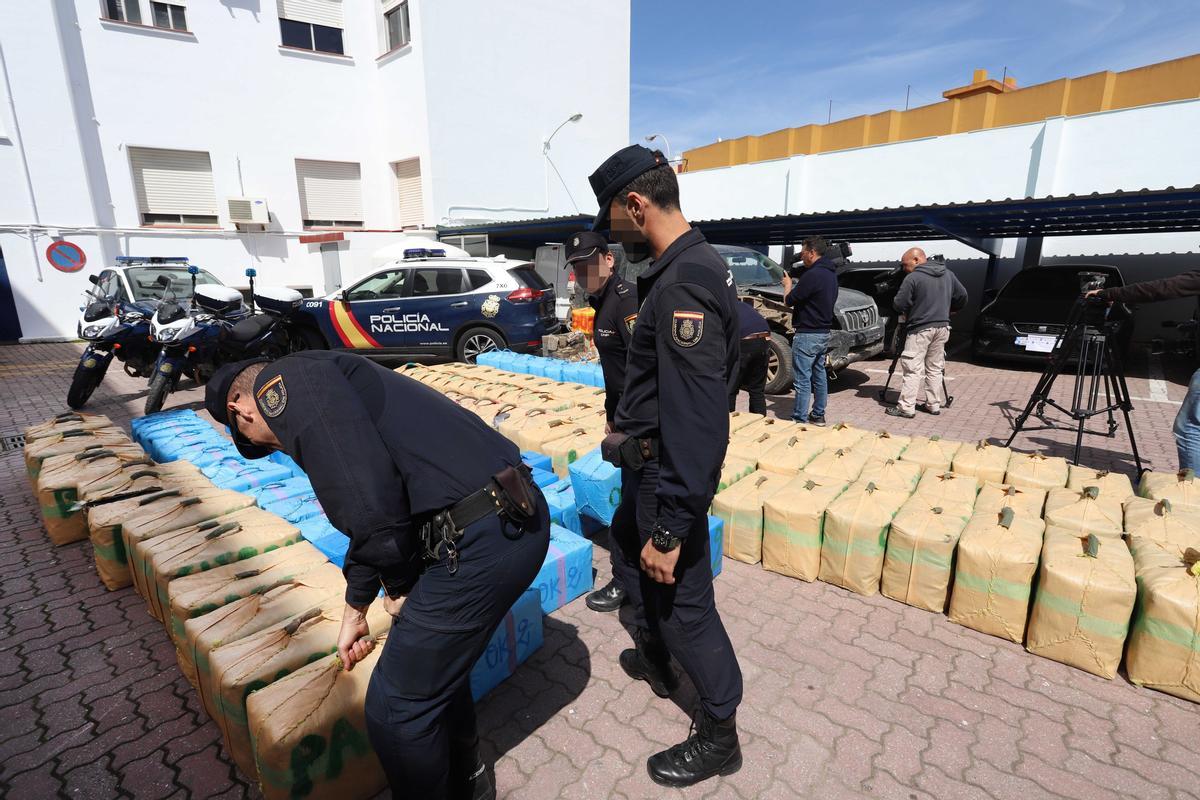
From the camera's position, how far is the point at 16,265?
12.5 m

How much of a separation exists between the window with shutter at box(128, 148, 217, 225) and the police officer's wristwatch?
668 inches

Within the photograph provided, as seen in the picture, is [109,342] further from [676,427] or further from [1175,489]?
[1175,489]

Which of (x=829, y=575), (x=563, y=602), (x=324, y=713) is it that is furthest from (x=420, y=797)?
(x=829, y=575)

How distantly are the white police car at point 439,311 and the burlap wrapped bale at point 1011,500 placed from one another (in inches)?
260

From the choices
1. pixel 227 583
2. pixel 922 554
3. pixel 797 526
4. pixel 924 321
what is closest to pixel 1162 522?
pixel 922 554

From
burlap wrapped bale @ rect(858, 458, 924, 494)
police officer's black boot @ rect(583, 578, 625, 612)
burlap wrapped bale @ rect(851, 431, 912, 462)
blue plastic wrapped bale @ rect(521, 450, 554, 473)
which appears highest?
burlap wrapped bale @ rect(851, 431, 912, 462)

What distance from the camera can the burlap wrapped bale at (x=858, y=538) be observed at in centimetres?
307

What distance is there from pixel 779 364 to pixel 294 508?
589 centimetres

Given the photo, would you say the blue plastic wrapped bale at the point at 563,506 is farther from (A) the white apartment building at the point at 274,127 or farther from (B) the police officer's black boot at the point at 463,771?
(A) the white apartment building at the point at 274,127

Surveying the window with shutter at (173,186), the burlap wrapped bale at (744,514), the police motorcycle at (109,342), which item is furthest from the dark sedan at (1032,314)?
the window with shutter at (173,186)

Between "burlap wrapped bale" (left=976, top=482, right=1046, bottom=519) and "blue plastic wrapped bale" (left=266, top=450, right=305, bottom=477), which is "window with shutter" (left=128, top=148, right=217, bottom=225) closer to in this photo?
"blue plastic wrapped bale" (left=266, top=450, right=305, bottom=477)

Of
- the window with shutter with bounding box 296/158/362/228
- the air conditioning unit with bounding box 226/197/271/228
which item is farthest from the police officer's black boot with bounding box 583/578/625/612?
the window with shutter with bounding box 296/158/362/228

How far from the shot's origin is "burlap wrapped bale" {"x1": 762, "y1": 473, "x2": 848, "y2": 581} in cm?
320

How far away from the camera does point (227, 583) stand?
2420 mm
